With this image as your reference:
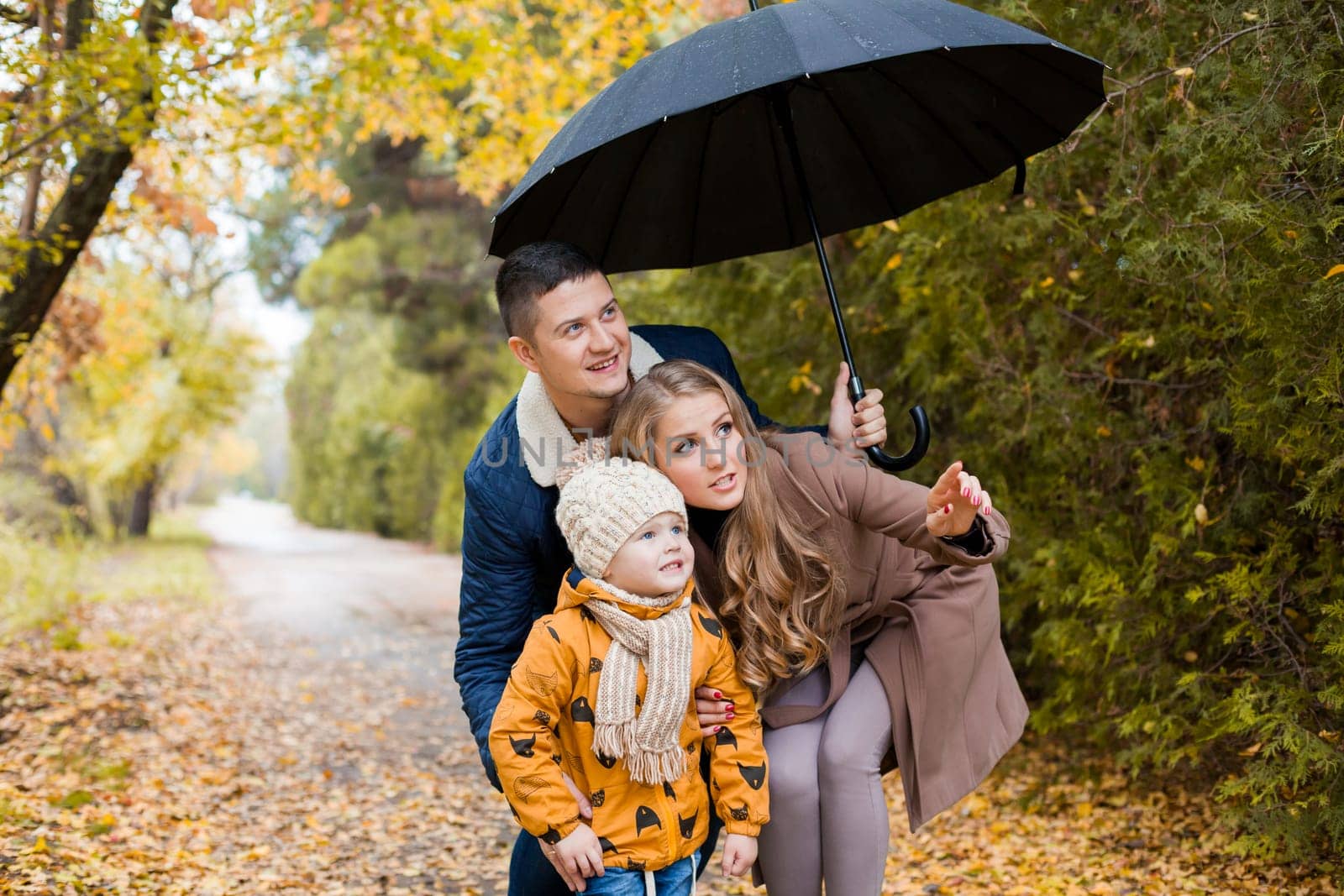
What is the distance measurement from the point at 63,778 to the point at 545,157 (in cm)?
410

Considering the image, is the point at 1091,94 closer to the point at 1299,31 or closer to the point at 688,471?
the point at 1299,31

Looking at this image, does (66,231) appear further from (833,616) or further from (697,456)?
(833,616)

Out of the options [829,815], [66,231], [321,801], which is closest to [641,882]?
[829,815]

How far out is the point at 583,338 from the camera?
2562 millimetres

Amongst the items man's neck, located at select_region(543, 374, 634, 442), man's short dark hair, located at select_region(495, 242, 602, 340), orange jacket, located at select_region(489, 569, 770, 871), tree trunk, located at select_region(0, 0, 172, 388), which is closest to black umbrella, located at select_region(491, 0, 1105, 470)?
man's short dark hair, located at select_region(495, 242, 602, 340)

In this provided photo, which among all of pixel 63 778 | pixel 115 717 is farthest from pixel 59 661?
pixel 63 778

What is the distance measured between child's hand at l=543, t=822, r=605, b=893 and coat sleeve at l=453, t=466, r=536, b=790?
517 millimetres

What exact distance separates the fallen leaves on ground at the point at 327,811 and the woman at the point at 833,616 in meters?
1.67

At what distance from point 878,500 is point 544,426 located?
0.86 meters

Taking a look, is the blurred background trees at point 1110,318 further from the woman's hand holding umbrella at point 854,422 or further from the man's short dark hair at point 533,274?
the man's short dark hair at point 533,274

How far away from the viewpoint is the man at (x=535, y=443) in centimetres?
256

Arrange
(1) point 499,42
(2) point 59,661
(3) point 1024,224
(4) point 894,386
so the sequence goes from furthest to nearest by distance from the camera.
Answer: (1) point 499,42 < (2) point 59,661 < (4) point 894,386 < (3) point 1024,224

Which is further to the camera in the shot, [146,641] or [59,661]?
[146,641]

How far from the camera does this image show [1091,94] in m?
2.63
